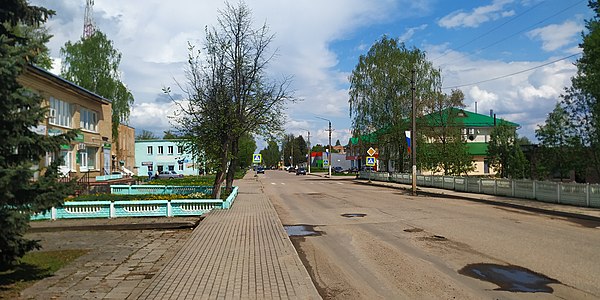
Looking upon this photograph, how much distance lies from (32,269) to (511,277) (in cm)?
829

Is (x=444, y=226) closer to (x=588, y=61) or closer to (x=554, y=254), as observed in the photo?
(x=554, y=254)

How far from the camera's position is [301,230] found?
13.8 m

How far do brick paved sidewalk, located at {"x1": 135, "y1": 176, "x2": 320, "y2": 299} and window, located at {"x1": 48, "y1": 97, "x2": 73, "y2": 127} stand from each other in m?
22.5

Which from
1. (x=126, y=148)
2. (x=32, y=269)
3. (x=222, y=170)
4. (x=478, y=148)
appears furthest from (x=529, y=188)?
(x=126, y=148)

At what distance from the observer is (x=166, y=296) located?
20.9 feet

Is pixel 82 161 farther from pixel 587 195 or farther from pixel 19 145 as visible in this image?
pixel 587 195

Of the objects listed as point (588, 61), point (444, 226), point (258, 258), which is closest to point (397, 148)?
point (588, 61)

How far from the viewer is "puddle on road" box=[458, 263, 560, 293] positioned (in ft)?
22.9

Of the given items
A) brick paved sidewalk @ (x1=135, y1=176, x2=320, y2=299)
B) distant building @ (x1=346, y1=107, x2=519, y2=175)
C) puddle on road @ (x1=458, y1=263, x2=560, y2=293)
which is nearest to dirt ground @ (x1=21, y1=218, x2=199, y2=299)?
brick paved sidewalk @ (x1=135, y1=176, x2=320, y2=299)

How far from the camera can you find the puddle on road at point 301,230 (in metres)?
13.0

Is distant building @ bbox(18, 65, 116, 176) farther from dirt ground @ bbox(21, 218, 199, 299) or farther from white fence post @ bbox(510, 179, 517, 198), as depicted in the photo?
white fence post @ bbox(510, 179, 517, 198)

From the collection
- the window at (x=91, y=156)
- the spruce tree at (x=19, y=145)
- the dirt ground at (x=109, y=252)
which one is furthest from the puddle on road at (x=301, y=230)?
the window at (x=91, y=156)

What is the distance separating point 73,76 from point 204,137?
116 feet

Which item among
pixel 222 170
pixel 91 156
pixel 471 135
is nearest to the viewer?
pixel 222 170
